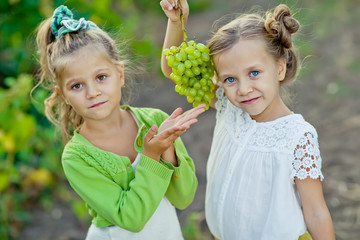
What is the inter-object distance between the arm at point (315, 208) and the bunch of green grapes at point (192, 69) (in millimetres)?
471

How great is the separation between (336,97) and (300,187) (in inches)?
105

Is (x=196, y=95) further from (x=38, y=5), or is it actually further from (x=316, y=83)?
(x=316, y=83)

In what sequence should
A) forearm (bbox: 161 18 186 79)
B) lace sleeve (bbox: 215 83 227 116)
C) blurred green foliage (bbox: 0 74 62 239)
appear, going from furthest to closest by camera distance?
blurred green foliage (bbox: 0 74 62 239) < lace sleeve (bbox: 215 83 227 116) < forearm (bbox: 161 18 186 79)

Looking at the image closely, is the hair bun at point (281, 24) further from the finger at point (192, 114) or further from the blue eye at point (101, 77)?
the blue eye at point (101, 77)

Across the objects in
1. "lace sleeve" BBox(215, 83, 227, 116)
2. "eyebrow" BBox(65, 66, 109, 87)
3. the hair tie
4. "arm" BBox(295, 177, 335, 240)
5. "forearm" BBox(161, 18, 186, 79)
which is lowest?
"arm" BBox(295, 177, 335, 240)

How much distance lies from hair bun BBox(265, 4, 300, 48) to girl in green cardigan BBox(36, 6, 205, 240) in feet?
1.24

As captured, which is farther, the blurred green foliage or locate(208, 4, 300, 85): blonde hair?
the blurred green foliage

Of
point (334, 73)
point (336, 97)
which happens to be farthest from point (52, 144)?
point (334, 73)

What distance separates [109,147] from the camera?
1.77m

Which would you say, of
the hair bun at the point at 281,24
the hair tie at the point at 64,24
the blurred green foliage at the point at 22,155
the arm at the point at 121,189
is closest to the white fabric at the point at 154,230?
the arm at the point at 121,189

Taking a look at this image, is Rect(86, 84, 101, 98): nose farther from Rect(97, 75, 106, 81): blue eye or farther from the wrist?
the wrist

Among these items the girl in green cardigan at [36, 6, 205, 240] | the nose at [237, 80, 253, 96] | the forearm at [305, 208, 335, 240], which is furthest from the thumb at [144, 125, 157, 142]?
the forearm at [305, 208, 335, 240]

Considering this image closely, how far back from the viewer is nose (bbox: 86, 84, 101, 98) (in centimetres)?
162

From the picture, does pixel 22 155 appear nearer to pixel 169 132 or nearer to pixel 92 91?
pixel 92 91
